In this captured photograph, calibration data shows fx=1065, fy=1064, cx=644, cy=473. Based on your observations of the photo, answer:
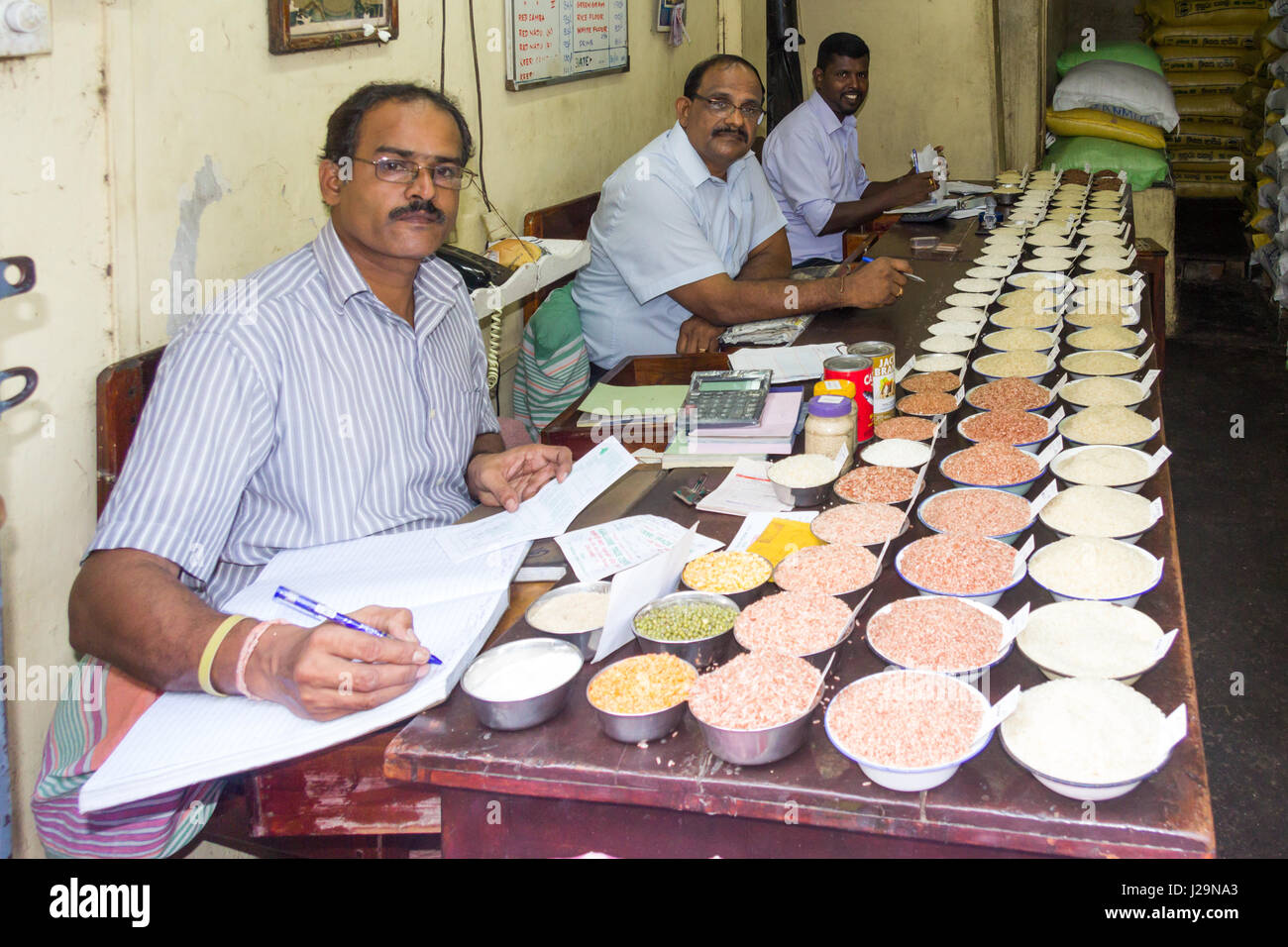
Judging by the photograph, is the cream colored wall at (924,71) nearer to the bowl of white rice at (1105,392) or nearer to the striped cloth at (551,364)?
the striped cloth at (551,364)

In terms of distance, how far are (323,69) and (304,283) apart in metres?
0.91

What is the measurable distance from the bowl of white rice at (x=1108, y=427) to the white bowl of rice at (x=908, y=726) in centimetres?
94

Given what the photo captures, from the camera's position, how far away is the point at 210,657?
4.63ft

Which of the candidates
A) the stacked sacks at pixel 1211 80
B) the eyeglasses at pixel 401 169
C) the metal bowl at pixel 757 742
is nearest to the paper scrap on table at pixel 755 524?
the metal bowl at pixel 757 742

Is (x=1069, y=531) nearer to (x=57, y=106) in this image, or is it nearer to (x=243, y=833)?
(x=243, y=833)

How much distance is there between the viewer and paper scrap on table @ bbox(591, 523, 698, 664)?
1404 mm

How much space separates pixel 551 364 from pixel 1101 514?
1.74m

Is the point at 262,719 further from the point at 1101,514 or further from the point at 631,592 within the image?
the point at 1101,514

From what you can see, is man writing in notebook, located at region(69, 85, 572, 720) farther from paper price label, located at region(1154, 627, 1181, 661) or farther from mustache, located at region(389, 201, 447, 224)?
paper price label, located at region(1154, 627, 1181, 661)

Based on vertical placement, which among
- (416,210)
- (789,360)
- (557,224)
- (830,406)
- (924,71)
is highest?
(924,71)

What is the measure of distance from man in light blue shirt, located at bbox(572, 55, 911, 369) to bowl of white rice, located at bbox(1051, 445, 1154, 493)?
3.97 ft

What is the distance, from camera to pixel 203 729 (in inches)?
53.9

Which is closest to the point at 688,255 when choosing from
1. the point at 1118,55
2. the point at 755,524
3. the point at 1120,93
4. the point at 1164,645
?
the point at 755,524

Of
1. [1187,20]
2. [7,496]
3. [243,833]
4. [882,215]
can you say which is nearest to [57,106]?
[7,496]
